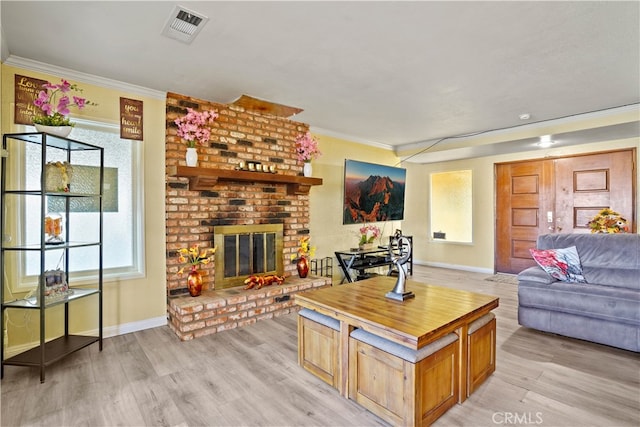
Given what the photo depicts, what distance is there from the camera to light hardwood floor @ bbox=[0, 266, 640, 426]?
6.15 feet

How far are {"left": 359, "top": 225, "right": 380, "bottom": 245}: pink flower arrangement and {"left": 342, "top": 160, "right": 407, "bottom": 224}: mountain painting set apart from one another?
0.13 meters

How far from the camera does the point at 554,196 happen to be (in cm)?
531

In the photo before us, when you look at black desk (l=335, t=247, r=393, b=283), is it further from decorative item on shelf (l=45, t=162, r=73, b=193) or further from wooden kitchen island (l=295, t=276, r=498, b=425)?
decorative item on shelf (l=45, t=162, r=73, b=193)

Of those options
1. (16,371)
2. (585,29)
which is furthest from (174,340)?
(585,29)

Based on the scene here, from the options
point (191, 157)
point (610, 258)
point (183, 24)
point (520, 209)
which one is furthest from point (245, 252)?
point (520, 209)

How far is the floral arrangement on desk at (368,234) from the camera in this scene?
5.57 m

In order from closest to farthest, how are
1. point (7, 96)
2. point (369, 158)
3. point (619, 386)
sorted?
1. point (619, 386)
2. point (7, 96)
3. point (369, 158)

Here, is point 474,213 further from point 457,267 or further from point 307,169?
point 307,169

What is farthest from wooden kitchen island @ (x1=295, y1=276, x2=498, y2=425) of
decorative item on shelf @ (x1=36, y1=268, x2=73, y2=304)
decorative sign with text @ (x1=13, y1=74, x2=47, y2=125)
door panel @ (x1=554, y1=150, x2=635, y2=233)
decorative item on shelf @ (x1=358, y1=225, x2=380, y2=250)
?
door panel @ (x1=554, y1=150, x2=635, y2=233)

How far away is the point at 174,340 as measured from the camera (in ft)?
9.92

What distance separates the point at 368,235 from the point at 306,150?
85.6 inches

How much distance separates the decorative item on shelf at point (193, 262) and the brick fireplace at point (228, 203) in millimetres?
82

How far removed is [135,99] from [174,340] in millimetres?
2424

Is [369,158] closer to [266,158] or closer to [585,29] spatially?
[266,158]
